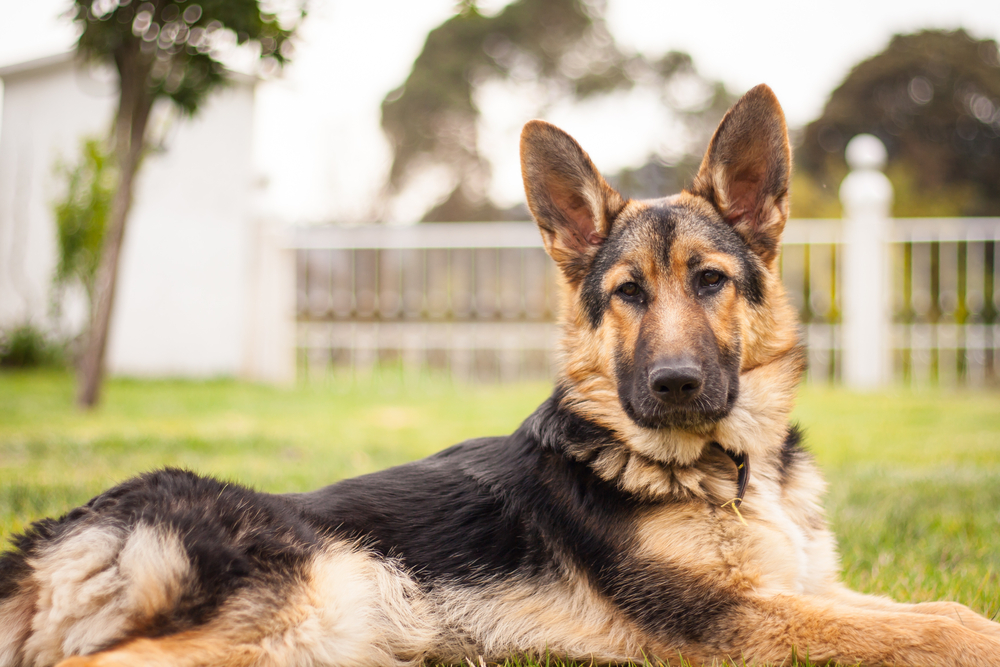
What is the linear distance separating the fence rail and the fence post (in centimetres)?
26

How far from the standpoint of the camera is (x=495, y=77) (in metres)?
28.7

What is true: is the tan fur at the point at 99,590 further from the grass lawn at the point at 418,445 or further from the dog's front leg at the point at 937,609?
the dog's front leg at the point at 937,609

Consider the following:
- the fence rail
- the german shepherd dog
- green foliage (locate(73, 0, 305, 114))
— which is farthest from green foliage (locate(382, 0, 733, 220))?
the german shepherd dog

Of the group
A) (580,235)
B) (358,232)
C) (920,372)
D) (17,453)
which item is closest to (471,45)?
(358,232)

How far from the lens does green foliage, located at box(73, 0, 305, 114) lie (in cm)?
677

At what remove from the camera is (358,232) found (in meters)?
12.4

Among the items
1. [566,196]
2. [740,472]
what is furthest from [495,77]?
[740,472]

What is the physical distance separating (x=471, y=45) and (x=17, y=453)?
25.6m

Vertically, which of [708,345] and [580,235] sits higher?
[580,235]

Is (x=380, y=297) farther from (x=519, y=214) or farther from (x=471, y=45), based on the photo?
→ (x=471, y=45)

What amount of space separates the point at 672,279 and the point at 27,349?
12998mm

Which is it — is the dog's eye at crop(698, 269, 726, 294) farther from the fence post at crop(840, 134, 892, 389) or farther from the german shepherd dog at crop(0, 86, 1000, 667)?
the fence post at crop(840, 134, 892, 389)

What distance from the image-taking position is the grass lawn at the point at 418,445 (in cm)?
386

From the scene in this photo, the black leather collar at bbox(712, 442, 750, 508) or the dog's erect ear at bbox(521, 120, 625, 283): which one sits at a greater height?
the dog's erect ear at bbox(521, 120, 625, 283)
